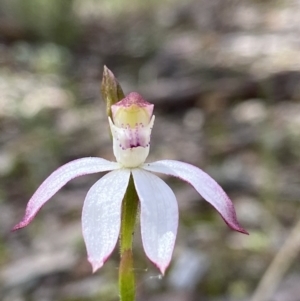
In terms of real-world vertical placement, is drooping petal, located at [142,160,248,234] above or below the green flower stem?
above

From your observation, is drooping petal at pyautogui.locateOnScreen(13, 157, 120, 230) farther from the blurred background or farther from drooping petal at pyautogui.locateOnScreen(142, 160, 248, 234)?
the blurred background

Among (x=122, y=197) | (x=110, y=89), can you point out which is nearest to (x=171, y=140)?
(x=110, y=89)

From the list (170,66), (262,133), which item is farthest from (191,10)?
(262,133)

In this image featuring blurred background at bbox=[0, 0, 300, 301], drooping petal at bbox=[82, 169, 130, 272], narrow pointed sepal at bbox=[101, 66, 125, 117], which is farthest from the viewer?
blurred background at bbox=[0, 0, 300, 301]

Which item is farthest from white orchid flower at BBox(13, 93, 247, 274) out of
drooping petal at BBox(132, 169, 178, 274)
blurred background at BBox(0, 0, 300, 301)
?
blurred background at BBox(0, 0, 300, 301)

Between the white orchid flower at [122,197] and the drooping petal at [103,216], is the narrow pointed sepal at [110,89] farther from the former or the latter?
the drooping petal at [103,216]

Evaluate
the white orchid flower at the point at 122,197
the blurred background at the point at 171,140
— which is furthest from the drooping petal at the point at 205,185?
the blurred background at the point at 171,140
